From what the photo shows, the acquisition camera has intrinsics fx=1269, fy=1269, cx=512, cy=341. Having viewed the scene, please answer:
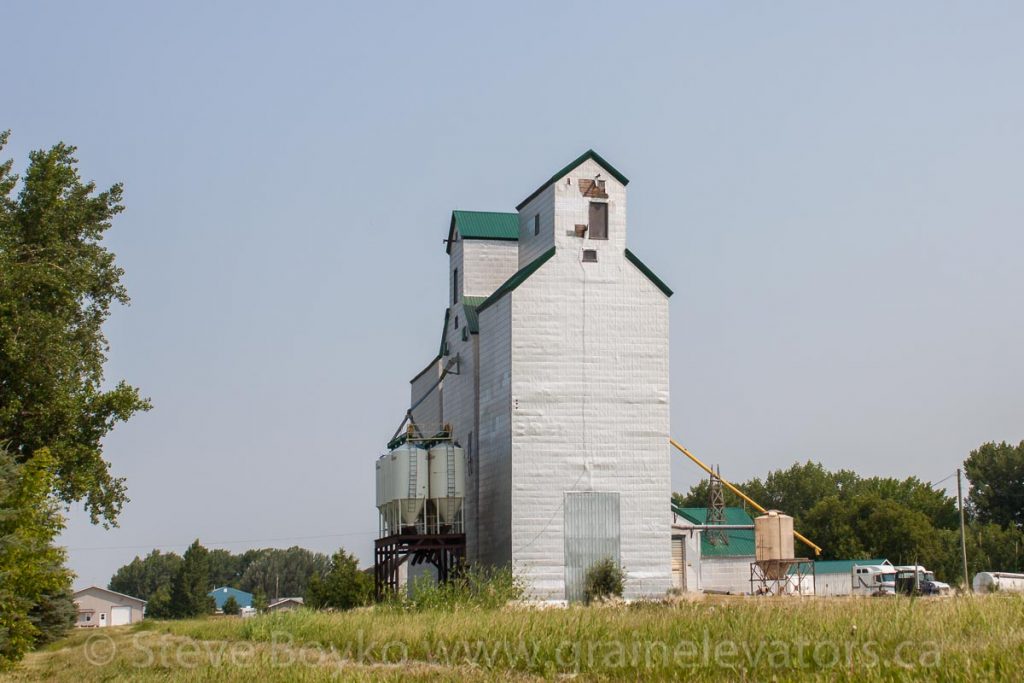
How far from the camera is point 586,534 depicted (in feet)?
138

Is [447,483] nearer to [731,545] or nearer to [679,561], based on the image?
[679,561]

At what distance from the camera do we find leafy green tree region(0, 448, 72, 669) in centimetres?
3045

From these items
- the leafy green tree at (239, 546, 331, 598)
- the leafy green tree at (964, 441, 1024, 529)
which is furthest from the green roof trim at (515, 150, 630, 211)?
the leafy green tree at (239, 546, 331, 598)

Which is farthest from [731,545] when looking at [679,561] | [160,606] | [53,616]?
[160,606]

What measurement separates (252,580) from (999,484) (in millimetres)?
116488

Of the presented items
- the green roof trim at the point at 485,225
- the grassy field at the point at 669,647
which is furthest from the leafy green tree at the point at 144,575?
the grassy field at the point at 669,647

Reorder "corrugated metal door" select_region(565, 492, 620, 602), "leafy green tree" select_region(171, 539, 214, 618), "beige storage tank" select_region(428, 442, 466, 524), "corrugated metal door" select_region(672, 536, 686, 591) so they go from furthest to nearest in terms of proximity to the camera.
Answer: "leafy green tree" select_region(171, 539, 214, 618) < "corrugated metal door" select_region(672, 536, 686, 591) < "beige storage tank" select_region(428, 442, 466, 524) < "corrugated metal door" select_region(565, 492, 620, 602)

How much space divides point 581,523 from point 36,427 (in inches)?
740

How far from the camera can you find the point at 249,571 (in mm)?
184125

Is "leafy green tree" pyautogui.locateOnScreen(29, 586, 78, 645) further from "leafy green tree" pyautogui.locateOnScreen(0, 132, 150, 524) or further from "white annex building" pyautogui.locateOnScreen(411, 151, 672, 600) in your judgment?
"white annex building" pyautogui.locateOnScreen(411, 151, 672, 600)

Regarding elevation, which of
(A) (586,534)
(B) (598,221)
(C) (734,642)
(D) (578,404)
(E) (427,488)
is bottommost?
(C) (734,642)

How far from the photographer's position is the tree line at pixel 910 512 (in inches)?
3115

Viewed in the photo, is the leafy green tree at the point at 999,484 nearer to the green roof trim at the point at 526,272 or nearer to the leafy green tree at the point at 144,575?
the green roof trim at the point at 526,272

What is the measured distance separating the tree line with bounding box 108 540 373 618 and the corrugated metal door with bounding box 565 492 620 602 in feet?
53.6
